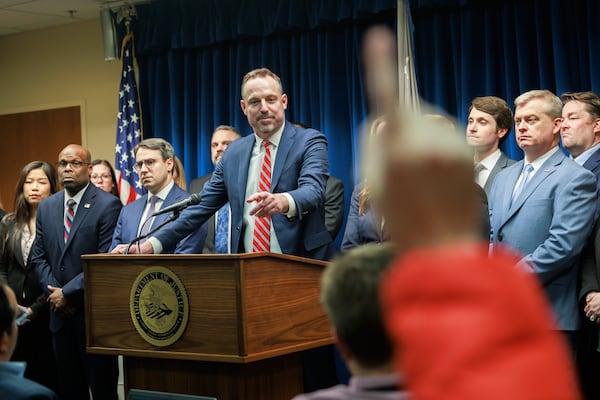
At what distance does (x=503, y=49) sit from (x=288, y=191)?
2807 millimetres

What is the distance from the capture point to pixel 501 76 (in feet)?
18.2

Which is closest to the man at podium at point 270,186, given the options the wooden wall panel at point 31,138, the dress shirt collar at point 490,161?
the dress shirt collar at point 490,161

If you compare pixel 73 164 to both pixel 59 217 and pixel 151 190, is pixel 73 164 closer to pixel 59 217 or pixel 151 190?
pixel 59 217

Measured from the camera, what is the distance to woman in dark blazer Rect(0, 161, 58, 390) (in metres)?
5.07

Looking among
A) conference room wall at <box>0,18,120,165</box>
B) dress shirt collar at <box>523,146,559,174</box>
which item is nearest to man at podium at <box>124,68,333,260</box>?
dress shirt collar at <box>523,146,559,174</box>

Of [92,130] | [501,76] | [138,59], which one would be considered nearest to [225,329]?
[501,76]

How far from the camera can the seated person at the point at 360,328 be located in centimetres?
77

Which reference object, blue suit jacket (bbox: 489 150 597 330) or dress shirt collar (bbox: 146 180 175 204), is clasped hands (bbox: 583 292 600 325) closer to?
blue suit jacket (bbox: 489 150 597 330)

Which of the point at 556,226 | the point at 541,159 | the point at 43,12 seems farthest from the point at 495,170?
the point at 43,12

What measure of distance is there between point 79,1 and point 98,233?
295 cm

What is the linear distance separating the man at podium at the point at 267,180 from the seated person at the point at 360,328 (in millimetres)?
2257

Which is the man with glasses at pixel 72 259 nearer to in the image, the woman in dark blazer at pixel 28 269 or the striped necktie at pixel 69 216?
the striped necktie at pixel 69 216

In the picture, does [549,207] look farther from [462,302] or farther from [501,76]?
[462,302]

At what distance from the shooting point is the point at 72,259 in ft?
15.6
